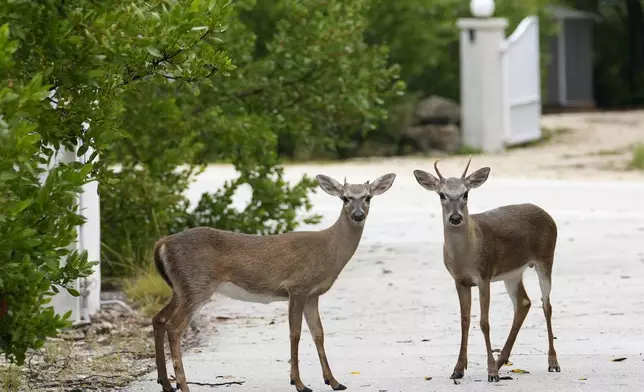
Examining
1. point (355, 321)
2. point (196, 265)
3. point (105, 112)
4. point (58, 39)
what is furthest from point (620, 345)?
point (58, 39)

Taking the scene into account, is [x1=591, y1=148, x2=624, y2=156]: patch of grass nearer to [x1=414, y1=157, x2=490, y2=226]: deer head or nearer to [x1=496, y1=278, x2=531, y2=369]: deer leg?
[x1=496, y1=278, x2=531, y2=369]: deer leg

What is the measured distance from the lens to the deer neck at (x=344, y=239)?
7848 millimetres

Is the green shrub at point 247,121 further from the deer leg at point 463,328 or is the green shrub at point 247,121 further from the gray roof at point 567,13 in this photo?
the gray roof at point 567,13

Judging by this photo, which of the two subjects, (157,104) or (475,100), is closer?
(157,104)

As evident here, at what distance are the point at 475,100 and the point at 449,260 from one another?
18831mm

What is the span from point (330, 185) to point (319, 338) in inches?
34.2

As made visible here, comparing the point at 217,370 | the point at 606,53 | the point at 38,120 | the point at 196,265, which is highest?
the point at 606,53

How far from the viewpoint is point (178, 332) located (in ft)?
25.2

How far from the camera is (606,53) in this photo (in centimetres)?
3825

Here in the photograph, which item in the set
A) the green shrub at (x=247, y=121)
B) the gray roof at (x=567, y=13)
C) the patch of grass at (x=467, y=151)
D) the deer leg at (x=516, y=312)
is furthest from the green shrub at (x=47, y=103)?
the gray roof at (x=567, y=13)

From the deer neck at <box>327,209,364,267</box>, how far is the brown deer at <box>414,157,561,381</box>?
0.51m

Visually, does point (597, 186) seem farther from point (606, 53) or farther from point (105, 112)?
point (606, 53)

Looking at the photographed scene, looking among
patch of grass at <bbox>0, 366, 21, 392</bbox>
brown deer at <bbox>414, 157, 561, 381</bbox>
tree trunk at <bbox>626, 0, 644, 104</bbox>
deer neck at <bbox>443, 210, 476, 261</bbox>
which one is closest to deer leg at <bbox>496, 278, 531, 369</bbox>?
brown deer at <bbox>414, 157, 561, 381</bbox>

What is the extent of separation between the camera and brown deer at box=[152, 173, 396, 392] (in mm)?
7707
